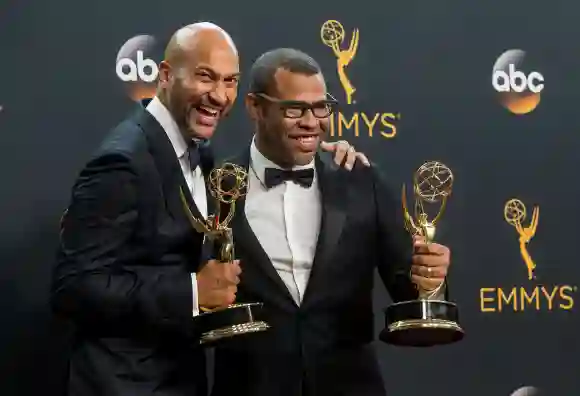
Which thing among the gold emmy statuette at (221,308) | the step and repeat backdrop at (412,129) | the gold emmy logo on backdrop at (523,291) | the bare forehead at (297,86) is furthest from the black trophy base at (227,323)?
the gold emmy logo on backdrop at (523,291)

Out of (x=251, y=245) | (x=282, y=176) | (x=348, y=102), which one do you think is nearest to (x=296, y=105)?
(x=282, y=176)

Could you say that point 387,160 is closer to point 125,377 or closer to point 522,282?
point 522,282

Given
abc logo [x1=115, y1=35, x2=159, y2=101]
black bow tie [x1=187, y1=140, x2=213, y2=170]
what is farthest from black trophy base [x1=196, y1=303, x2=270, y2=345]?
abc logo [x1=115, y1=35, x2=159, y2=101]

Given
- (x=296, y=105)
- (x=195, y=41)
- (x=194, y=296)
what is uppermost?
(x=195, y=41)

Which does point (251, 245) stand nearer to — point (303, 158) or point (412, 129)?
point (303, 158)

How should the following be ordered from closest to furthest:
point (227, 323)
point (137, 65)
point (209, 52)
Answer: point (227, 323) → point (209, 52) → point (137, 65)

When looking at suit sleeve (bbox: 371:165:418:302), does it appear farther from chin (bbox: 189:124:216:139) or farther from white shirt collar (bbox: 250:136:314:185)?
chin (bbox: 189:124:216:139)

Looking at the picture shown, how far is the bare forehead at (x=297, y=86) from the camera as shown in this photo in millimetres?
1518

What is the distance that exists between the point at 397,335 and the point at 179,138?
0.52 meters

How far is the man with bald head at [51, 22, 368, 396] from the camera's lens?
1.32 metres

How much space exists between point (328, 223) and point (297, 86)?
0.86 ft

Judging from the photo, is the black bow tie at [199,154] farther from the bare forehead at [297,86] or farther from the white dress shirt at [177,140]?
the bare forehead at [297,86]

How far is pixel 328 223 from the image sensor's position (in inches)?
61.4

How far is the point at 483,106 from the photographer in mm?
2070
